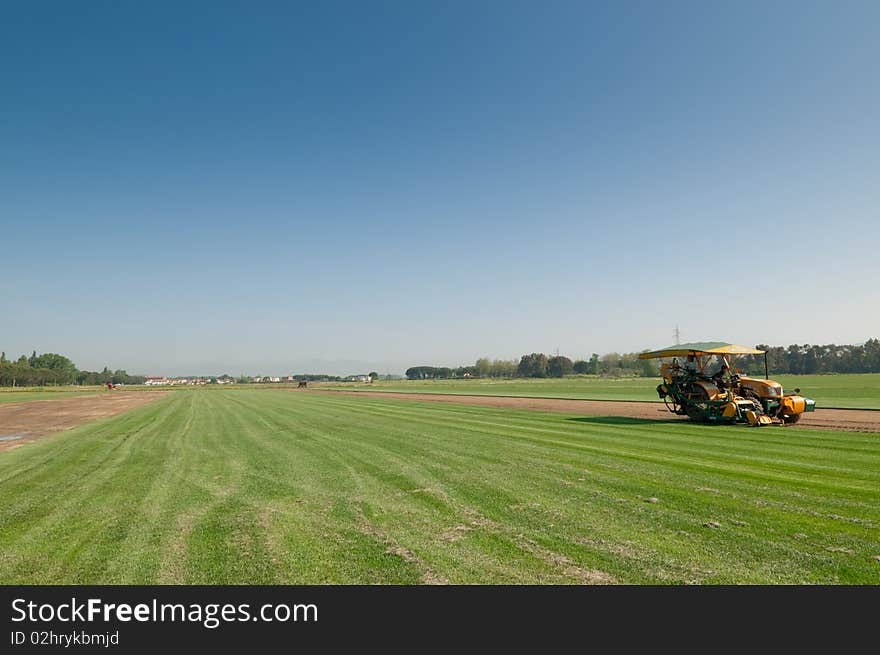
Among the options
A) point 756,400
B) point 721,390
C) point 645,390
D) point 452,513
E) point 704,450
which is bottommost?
point 645,390

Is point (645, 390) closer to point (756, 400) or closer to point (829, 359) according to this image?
point (756, 400)

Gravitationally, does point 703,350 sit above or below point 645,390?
above

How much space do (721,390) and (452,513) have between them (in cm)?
1810

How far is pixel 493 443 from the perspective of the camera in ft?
51.2

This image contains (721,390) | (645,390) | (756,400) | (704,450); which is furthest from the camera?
(645,390)

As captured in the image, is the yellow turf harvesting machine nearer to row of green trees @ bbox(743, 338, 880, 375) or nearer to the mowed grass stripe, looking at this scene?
the mowed grass stripe

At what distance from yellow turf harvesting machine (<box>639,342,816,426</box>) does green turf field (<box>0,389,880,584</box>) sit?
16.6 feet

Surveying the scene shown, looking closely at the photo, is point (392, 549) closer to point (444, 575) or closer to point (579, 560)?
point (444, 575)

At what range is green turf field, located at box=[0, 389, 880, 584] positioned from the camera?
5324mm

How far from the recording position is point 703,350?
69.6ft

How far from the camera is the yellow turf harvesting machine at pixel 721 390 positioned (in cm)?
2003

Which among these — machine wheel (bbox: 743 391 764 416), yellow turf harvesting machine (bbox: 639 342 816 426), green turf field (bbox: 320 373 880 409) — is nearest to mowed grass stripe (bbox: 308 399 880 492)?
yellow turf harvesting machine (bbox: 639 342 816 426)

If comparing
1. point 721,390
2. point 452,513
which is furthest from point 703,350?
point 452,513

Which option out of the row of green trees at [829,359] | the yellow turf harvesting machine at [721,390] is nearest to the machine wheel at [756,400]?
the yellow turf harvesting machine at [721,390]
